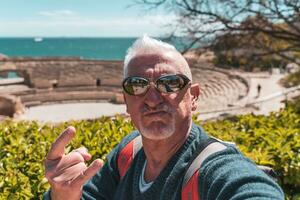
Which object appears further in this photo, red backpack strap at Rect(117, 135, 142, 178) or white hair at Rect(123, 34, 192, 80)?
red backpack strap at Rect(117, 135, 142, 178)

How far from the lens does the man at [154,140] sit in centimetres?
210

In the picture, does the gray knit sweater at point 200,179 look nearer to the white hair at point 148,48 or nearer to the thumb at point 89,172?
the thumb at point 89,172

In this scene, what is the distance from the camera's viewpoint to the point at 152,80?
7.50 feet

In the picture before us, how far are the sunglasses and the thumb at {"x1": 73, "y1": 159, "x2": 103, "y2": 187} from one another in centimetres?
50

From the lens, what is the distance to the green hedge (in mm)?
3707

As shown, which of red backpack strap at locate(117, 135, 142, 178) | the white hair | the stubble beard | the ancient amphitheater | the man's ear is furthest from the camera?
the ancient amphitheater

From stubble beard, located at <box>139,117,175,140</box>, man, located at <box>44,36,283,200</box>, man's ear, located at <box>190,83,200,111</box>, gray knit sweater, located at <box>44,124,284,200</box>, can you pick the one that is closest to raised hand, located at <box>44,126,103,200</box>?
man, located at <box>44,36,283,200</box>

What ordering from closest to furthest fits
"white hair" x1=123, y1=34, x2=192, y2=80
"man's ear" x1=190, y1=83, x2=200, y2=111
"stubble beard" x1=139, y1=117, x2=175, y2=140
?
"stubble beard" x1=139, y1=117, x2=175, y2=140 < "white hair" x1=123, y1=34, x2=192, y2=80 < "man's ear" x1=190, y1=83, x2=200, y2=111

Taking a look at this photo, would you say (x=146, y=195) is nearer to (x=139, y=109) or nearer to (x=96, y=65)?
(x=139, y=109)

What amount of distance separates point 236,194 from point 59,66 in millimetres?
46601

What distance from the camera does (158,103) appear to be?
2.29 meters

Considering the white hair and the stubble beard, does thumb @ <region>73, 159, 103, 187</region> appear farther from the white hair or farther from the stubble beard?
the white hair

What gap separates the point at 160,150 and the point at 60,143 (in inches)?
21.2

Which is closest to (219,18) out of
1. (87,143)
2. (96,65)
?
(87,143)
